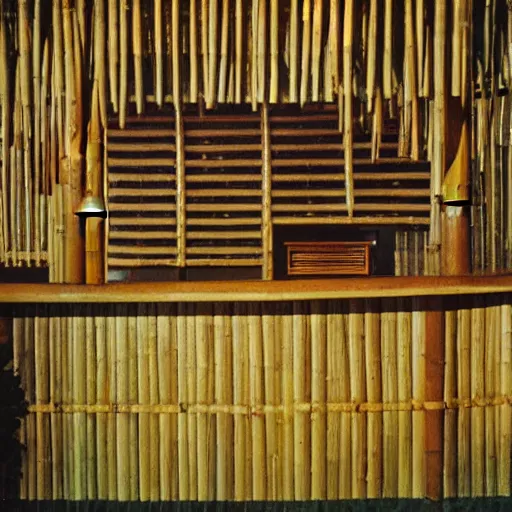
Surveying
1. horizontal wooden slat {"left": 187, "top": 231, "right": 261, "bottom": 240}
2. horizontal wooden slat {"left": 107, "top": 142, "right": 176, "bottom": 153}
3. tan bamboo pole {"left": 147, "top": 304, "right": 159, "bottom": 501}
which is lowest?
tan bamboo pole {"left": 147, "top": 304, "right": 159, "bottom": 501}

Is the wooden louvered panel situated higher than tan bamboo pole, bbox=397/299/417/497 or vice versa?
the wooden louvered panel

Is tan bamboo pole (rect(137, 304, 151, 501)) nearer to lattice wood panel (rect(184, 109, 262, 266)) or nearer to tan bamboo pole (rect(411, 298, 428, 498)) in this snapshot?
lattice wood panel (rect(184, 109, 262, 266))

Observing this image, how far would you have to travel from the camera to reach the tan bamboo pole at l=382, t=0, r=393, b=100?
18.6 feet

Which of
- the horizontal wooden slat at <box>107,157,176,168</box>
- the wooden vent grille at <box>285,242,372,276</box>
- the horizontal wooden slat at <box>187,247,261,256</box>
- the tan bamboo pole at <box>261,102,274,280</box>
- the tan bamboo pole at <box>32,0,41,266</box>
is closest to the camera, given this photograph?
the tan bamboo pole at <box>32,0,41,266</box>

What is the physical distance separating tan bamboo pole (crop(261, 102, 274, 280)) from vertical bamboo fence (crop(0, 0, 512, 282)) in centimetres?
80

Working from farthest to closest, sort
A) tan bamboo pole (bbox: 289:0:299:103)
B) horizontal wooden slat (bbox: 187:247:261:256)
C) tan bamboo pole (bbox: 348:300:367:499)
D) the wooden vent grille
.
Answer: the wooden vent grille
horizontal wooden slat (bbox: 187:247:261:256)
tan bamboo pole (bbox: 348:300:367:499)
tan bamboo pole (bbox: 289:0:299:103)

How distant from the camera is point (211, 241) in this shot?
7000mm

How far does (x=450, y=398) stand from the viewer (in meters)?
6.00

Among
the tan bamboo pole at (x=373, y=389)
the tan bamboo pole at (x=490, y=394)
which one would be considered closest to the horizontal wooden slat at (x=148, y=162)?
the tan bamboo pole at (x=373, y=389)

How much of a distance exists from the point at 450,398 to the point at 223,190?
150 inches

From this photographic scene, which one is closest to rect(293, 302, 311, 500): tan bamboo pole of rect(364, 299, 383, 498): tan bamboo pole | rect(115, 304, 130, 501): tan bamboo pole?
rect(364, 299, 383, 498): tan bamboo pole

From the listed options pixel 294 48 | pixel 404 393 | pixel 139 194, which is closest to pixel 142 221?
pixel 139 194

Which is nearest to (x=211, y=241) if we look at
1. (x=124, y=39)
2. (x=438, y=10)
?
(x=124, y=39)

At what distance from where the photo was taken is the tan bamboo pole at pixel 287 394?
5957mm
